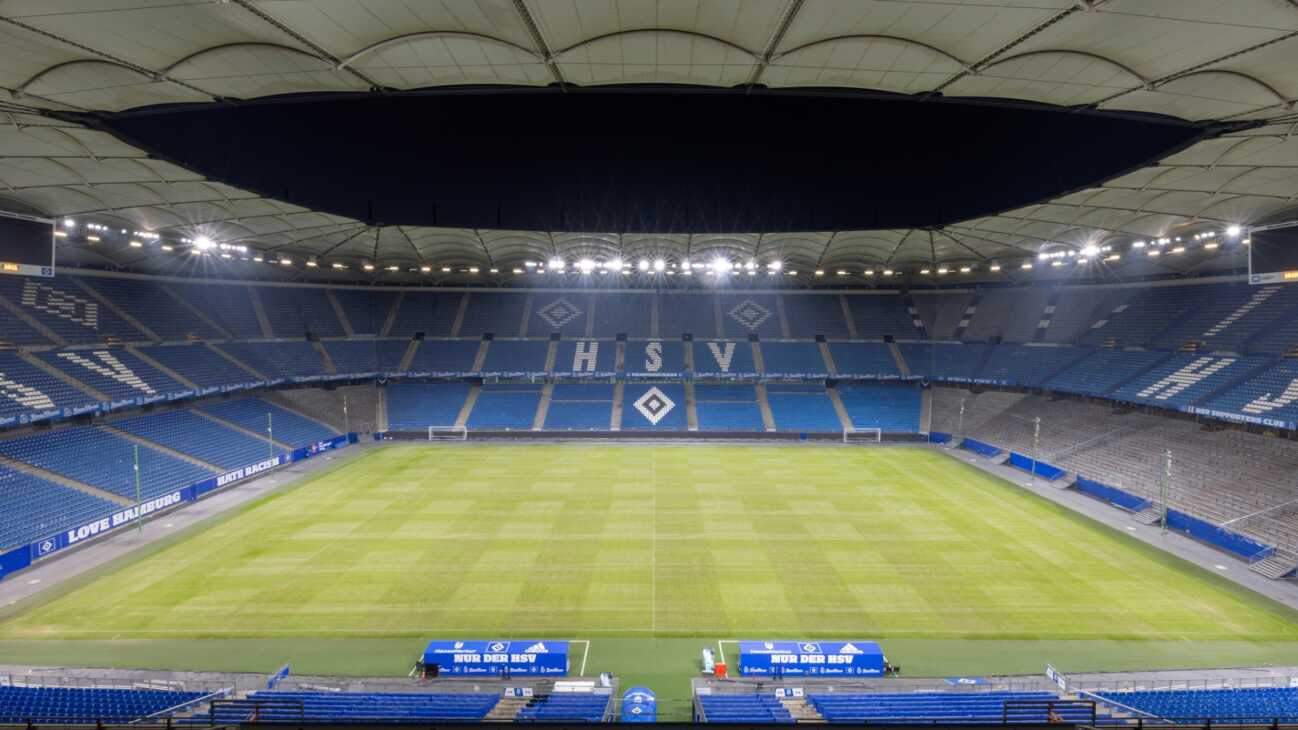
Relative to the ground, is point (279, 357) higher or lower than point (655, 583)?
higher

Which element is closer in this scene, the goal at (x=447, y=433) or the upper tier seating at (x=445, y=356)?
the goal at (x=447, y=433)

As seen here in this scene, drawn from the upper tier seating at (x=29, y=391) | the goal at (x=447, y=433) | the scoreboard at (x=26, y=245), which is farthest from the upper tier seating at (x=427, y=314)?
the scoreboard at (x=26, y=245)

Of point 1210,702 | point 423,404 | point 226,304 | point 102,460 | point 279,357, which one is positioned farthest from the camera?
point 423,404

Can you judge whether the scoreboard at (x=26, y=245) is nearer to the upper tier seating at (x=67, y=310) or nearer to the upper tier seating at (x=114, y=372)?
the upper tier seating at (x=114, y=372)

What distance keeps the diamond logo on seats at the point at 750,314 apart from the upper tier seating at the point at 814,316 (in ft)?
8.48

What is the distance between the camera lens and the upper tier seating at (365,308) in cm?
5919

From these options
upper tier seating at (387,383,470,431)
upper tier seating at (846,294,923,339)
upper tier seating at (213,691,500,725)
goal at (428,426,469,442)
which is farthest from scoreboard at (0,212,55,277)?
upper tier seating at (846,294,923,339)

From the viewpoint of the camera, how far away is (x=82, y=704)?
11.6 metres

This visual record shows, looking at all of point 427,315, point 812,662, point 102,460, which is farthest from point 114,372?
point 812,662

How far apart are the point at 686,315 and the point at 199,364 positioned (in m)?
44.8

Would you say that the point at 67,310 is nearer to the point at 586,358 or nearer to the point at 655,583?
the point at 586,358

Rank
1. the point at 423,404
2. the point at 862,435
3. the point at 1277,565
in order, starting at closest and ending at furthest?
the point at 1277,565
the point at 862,435
the point at 423,404

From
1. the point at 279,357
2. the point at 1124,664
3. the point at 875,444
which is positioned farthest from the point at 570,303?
the point at 1124,664

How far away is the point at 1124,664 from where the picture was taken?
619 inches
